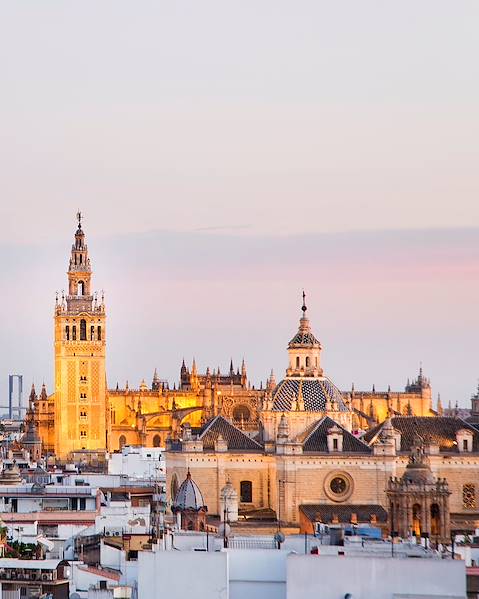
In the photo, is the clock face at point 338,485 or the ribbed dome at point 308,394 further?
the ribbed dome at point 308,394

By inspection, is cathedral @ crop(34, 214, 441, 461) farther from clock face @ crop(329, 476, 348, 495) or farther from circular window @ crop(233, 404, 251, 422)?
clock face @ crop(329, 476, 348, 495)

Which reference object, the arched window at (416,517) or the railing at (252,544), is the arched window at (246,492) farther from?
the railing at (252,544)

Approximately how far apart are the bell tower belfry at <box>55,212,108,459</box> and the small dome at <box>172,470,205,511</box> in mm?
83588

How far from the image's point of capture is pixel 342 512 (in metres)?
93.9

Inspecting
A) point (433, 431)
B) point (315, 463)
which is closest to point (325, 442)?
point (315, 463)

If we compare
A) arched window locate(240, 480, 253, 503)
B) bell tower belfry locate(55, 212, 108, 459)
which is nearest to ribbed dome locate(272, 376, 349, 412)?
arched window locate(240, 480, 253, 503)

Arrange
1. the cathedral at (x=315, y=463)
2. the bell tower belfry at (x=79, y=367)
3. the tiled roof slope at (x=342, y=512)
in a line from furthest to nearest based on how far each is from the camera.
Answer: the bell tower belfry at (x=79, y=367) < the cathedral at (x=315, y=463) < the tiled roof slope at (x=342, y=512)

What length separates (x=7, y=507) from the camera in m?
99.6

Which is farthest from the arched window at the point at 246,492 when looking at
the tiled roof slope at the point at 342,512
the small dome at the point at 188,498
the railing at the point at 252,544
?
the railing at the point at 252,544

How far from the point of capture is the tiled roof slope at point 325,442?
9762 cm

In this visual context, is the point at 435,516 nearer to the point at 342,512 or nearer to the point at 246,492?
the point at 342,512

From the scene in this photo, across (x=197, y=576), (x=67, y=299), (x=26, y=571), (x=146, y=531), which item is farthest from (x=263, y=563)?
(x=67, y=299)

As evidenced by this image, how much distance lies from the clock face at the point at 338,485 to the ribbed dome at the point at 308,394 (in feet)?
18.8

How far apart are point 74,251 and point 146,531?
106246 millimetres
